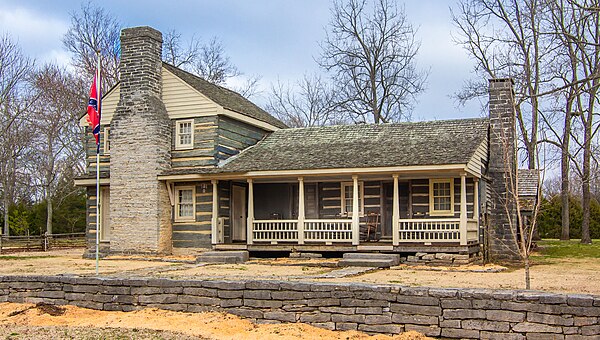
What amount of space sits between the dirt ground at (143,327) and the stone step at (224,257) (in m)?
7.25

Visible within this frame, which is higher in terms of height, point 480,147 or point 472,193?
point 480,147

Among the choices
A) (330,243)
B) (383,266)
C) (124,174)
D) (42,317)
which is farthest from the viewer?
(124,174)

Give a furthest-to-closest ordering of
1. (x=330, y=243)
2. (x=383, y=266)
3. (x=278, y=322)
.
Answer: (x=330, y=243), (x=383, y=266), (x=278, y=322)

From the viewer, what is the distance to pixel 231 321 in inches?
440

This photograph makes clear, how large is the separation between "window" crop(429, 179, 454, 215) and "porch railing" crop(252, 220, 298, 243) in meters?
4.08

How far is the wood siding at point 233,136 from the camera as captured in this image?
22.3 m

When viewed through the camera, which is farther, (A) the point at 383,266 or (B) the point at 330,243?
(B) the point at 330,243

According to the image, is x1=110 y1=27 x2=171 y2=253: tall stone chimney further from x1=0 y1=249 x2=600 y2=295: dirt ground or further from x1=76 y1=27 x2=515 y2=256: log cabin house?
x1=0 y1=249 x2=600 y2=295: dirt ground

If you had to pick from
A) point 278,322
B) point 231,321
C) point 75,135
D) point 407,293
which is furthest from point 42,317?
point 75,135

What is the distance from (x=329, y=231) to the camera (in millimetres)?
20172

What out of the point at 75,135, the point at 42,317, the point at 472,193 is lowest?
the point at 42,317

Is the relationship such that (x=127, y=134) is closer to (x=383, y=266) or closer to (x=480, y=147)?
(x=383, y=266)

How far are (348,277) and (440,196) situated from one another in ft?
23.5

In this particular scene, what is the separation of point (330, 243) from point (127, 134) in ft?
24.6
